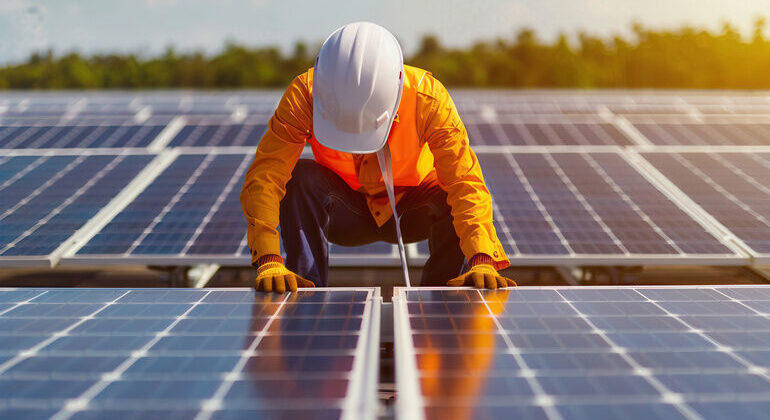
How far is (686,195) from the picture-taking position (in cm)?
512

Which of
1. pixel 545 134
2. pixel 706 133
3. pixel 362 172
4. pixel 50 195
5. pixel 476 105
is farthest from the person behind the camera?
pixel 476 105

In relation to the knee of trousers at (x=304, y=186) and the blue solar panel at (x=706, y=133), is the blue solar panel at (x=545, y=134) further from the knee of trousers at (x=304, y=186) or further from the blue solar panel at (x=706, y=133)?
the knee of trousers at (x=304, y=186)

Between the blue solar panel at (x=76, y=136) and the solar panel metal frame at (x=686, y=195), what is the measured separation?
6739 mm

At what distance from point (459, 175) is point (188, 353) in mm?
1970

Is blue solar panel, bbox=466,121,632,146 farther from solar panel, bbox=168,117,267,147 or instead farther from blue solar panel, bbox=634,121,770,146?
solar panel, bbox=168,117,267,147

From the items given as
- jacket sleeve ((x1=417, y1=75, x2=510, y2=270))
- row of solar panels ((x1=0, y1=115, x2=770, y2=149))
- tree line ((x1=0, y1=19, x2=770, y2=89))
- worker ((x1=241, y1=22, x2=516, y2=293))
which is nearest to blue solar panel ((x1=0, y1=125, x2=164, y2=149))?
row of solar panels ((x1=0, y1=115, x2=770, y2=149))

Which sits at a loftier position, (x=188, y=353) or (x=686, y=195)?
(x=686, y=195)

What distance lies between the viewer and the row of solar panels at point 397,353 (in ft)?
5.70

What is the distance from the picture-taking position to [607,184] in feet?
17.8

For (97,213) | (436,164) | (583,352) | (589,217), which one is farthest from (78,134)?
(583,352)

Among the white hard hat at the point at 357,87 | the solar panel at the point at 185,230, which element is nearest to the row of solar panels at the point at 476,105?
the solar panel at the point at 185,230

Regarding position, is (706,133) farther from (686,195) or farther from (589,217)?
(589,217)

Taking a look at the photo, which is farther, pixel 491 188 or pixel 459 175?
pixel 491 188

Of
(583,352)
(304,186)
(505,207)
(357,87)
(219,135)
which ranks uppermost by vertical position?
(357,87)
